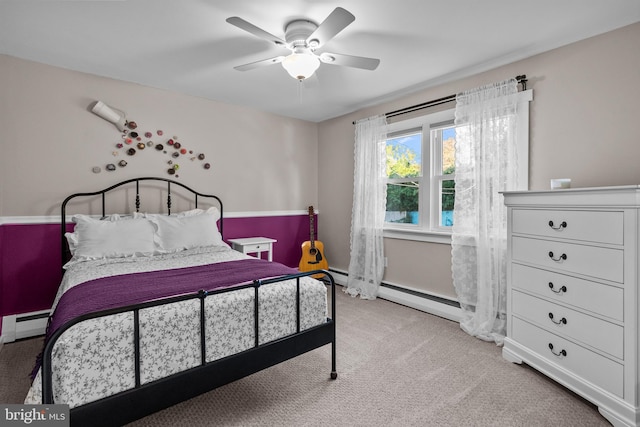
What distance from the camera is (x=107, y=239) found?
8.64 feet

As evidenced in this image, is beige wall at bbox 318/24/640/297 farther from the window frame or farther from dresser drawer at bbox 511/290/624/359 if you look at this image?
dresser drawer at bbox 511/290/624/359

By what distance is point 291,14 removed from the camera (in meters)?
2.06

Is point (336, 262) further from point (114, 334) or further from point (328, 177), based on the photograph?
point (114, 334)

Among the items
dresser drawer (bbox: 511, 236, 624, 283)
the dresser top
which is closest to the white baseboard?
dresser drawer (bbox: 511, 236, 624, 283)

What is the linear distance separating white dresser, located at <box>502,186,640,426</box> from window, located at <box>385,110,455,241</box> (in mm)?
1078

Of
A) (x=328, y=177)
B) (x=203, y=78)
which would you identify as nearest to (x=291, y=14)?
(x=203, y=78)

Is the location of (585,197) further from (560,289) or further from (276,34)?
(276,34)

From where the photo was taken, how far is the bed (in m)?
1.28

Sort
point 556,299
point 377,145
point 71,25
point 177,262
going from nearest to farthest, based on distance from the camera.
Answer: point 556,299 < point 71,25 < point 177,262 < point 377,145

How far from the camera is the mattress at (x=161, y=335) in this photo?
127 centimetres

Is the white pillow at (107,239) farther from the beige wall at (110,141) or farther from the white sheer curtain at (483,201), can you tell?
the white sheer curtain at (483,201)

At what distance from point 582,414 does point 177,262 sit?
292cm

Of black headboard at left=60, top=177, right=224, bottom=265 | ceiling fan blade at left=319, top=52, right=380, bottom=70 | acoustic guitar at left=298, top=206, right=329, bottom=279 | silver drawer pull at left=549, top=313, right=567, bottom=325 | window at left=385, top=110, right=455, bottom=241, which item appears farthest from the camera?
acoustic guitar at left=298, top=206, right=329, bottom=279

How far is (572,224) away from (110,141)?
3.96 m
